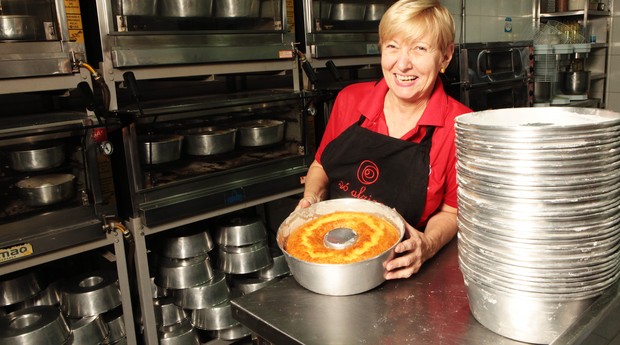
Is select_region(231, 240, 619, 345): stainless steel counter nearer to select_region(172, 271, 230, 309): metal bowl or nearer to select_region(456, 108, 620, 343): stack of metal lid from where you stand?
select_region(456, 108, 620, 343): stack of metal lid

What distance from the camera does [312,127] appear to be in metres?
2.99

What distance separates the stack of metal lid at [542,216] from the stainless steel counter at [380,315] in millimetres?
62

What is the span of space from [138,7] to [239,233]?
3.68 feet

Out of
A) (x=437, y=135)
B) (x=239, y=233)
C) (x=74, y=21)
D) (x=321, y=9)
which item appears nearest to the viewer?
(x=437, y=135)

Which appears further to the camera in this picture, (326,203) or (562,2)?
(562,2)

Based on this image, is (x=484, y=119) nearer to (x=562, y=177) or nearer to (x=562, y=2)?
(x=562, y=177)

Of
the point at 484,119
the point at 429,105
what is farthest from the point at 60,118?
the point at 484,119

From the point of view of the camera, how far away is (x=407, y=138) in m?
1.63

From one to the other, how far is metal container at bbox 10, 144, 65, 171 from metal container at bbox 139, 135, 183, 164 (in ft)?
1.07

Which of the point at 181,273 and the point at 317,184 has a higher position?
the point at 317,184

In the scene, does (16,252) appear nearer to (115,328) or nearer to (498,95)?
(115,328)

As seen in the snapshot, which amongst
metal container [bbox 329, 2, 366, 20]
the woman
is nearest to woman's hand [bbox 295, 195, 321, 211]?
the woman

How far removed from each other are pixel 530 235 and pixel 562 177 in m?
0.11

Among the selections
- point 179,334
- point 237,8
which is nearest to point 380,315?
point 179,334
